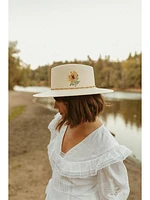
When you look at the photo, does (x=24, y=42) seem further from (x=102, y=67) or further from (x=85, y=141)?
(x=85, y=141)

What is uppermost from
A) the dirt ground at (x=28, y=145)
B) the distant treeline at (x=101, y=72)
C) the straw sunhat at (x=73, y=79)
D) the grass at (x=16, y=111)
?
the distant treeline at (x=101, y=72)

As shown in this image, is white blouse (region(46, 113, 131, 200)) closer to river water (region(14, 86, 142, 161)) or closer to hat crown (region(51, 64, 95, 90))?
hat crown (region(51, 64, 95, 90))

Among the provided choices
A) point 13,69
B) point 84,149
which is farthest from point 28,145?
point 84,149

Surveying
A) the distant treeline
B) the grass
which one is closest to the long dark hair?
the distant treeline

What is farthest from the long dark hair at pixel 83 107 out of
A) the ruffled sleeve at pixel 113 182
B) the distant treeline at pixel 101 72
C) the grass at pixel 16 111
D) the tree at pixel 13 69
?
the grass at pixel 16 111

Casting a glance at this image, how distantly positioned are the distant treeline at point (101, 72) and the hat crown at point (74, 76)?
0.79 meters

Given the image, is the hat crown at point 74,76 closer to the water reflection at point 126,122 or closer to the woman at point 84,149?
the woman at point 84,149

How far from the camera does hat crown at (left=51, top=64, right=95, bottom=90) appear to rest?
0.74m

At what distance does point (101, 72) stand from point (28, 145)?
2.39 feet

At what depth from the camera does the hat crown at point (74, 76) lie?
0.74 m

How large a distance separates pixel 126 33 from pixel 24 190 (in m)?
1.10

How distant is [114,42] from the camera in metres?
1.51

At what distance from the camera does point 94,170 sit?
693 mm
